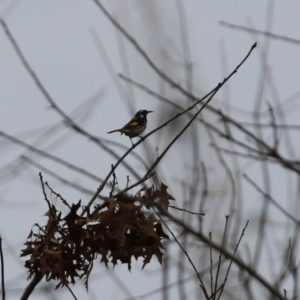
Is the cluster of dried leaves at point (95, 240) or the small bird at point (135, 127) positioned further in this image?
the small bird at point (135, 127)

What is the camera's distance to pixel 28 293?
275cm

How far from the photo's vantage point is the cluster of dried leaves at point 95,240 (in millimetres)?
2666

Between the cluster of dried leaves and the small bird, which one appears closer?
the cluster of dried leaves

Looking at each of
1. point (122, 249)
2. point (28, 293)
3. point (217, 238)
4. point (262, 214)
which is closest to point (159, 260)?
point (122, 249)

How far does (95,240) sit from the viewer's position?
267 cm

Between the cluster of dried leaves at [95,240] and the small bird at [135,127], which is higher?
the small bird at [135,127]

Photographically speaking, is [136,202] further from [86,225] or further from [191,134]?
[191,134]

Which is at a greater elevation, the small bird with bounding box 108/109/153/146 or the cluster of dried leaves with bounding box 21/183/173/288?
the small bird with bounding box 108/109/153/146

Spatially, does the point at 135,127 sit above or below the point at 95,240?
above

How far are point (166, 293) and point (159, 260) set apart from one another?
1661 millimetres

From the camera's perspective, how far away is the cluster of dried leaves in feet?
8.75

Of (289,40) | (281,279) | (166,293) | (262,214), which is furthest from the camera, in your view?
(262,214)

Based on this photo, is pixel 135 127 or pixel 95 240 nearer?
pixel 95 240

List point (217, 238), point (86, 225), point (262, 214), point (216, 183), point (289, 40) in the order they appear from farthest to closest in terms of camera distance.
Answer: point (216, 183)
point (217, 238)
point (262, 214)
point (289, 40)
point (86, 225)
